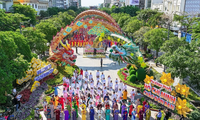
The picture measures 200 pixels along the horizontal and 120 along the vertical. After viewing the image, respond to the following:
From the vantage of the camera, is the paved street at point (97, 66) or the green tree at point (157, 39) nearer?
the paved street at point (97, 66)

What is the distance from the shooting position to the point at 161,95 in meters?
12.7

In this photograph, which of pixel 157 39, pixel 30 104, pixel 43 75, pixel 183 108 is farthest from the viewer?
pixel 157 39

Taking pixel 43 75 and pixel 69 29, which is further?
pixel 69 29

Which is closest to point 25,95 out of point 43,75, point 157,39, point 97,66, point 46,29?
point 43,75

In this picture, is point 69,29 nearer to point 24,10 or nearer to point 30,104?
point 30,104

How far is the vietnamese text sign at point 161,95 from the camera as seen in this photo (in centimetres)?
1192

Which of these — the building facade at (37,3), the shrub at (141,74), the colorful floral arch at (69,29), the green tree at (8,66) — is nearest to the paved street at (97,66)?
the shrub at (141,74)

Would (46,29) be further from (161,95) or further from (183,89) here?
(183,89)

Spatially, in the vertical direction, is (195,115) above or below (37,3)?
below

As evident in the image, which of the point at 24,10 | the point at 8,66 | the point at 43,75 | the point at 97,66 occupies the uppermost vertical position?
the point at 24,10

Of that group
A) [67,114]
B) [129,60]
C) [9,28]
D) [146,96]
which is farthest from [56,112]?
[9,28]

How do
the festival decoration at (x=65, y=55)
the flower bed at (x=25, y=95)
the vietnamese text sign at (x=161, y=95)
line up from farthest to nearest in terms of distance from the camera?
the festival decoration at (x=65, y=55) < the flower bed at (x=25, y=95) < the vietnamese text sign at (x=161, y=95)

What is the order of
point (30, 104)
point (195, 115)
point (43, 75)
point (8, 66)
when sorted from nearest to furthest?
point (195, 115), point (8, 66), point (30, 104), point (43, 75)

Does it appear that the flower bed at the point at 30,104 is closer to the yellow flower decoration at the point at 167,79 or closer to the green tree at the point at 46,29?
the yellow flower decoration at the point at 167,79
